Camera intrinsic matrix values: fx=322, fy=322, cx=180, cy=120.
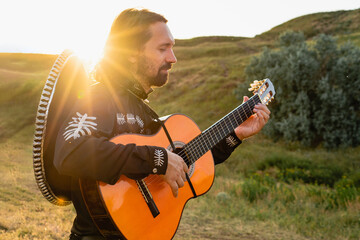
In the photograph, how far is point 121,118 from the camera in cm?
217

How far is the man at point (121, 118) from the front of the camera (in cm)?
178

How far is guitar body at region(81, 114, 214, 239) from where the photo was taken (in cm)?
197

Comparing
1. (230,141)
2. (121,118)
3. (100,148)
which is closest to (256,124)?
(230,141)

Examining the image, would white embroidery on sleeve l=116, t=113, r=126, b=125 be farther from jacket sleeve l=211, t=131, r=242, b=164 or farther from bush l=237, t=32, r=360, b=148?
bush l=237, t=32, r=360, b=148

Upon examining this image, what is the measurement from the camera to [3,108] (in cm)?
2084

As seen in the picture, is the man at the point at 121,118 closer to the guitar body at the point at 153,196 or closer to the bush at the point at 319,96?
the guitar body at the point at 153,196

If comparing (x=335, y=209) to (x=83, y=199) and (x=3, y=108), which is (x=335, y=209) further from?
(x=3, y=108)

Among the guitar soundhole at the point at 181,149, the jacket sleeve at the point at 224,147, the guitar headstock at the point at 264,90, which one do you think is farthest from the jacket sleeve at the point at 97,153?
the guitar headstock at the point at 264,90

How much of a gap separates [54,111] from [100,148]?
1.12 ft

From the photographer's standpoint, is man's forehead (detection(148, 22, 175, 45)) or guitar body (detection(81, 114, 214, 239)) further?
man's forehead (detection(148, 22, 175, 45))

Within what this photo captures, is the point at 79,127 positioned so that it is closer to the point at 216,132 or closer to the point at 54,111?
the point at 54,111

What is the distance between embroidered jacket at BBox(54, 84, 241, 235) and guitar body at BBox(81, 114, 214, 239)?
12cm

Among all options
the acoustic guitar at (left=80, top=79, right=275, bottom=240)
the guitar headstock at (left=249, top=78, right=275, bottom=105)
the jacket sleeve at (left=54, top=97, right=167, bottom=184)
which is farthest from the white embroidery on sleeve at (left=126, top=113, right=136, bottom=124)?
the guitar headstock at (left=249, top=78, right=275, bottom=105)

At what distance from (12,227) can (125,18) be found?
3742mm
